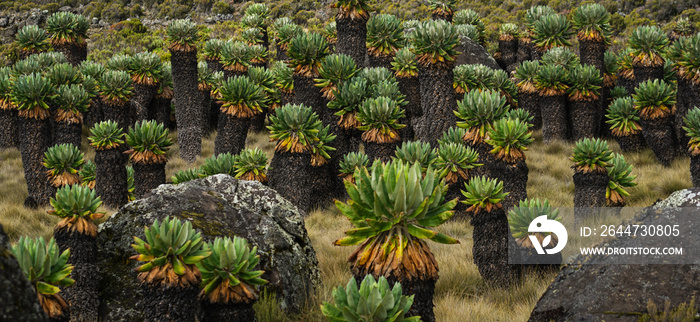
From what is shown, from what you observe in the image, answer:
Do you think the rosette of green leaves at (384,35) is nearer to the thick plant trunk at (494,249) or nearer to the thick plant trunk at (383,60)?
the thick plant trunk at (383,60)

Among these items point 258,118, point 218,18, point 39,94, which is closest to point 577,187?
point 258,118

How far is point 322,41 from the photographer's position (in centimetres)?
1076

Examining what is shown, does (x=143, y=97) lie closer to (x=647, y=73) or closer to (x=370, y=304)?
(x=370, y=304)

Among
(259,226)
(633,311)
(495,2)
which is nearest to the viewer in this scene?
(633,311)

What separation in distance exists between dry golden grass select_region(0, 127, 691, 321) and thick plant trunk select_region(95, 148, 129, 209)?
1109mm

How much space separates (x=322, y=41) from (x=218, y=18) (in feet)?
105

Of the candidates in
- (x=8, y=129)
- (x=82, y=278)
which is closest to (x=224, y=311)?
(x=82, y=278)

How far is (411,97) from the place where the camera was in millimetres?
11789

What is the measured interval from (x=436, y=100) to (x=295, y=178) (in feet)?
11.1

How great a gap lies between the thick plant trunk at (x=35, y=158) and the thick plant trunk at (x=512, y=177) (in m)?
9.51

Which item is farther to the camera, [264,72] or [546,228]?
[264,72]

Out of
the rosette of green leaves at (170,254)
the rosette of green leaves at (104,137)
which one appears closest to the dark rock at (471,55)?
the rosette of green leaves at (104,137)

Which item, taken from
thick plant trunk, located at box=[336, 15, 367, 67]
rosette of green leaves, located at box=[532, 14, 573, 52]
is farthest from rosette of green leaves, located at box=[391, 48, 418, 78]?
rosette of green leaves, located at box=[532, 14, 573, 52]

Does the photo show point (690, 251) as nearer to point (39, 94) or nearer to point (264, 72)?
point (264, 72)
